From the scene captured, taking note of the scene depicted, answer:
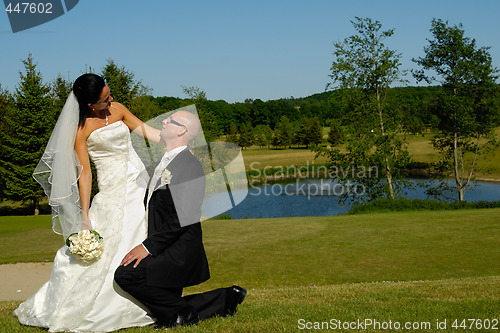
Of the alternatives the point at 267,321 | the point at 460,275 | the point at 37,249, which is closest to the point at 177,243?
the point at 267,321

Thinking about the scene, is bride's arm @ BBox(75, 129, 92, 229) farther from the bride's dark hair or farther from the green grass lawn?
the green grass lawn

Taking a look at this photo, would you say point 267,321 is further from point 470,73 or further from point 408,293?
point 470,73

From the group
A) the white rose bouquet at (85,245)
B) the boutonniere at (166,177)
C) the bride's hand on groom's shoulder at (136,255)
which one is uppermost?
the boutonniere at (166,177)

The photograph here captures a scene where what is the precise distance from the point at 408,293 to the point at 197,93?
3290 centimetres

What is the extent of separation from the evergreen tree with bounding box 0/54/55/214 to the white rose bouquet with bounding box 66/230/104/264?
28292 mm

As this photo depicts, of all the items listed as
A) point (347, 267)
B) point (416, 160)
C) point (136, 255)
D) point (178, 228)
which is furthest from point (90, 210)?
point (416, 160)

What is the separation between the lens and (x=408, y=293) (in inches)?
256

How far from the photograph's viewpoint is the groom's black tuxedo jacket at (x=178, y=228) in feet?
13.7

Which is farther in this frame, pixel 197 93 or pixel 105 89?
pixel 197 93

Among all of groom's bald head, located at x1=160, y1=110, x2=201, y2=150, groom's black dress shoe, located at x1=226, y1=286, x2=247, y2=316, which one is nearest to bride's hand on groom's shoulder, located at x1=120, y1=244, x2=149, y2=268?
groom's bald head, located at x1=160, y1=110, x2=201, y2=150

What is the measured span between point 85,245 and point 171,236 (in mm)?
873

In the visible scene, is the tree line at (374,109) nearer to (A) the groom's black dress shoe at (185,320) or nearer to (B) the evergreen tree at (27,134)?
(B) the evergreen tree at (27,134)

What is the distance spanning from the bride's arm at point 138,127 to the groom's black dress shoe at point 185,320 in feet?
6.38

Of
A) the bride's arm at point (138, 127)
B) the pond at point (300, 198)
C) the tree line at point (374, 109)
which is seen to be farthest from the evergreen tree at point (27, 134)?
the bride's arm at point (138, 127)
